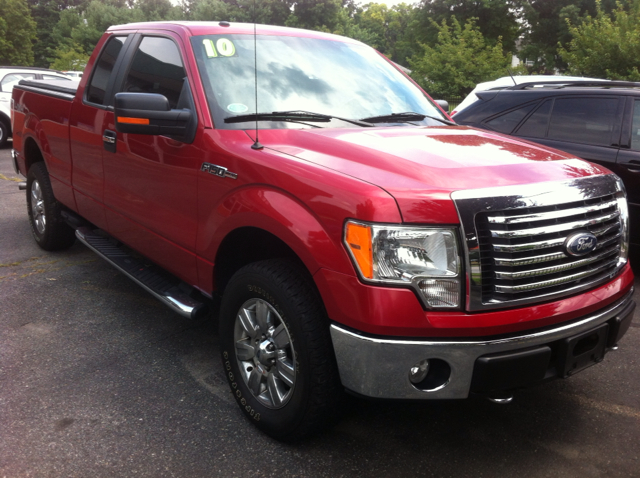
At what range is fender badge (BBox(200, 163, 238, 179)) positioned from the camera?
2.86 metres

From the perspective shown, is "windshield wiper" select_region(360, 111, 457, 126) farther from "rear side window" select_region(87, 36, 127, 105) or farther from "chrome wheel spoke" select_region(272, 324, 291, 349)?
"rear side window" select_region(87, 36, 127, 105)

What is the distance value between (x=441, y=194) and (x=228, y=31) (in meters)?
1.92

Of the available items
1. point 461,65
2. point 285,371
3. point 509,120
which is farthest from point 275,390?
point 461,65

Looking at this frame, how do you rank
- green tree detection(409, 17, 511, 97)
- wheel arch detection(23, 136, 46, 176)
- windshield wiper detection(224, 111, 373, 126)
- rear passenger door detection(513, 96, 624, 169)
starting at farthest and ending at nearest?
green tree detection(409, 17, 511, 97) < wheel arch detection(23, 136, 46, 176) < rear passenger door detection(513, 96, 624, 169) < windshield wiper detection(224, 111, 373, 126)

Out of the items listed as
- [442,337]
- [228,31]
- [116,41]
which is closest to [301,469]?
[442,337]

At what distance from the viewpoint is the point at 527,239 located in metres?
2.29

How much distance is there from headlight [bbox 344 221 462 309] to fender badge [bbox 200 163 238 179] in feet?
2.94

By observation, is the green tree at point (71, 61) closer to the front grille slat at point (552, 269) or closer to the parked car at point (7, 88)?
the parked car at point (7, 88)

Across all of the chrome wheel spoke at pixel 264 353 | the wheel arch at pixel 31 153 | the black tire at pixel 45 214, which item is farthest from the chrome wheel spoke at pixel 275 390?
the wheel arch at pixel 31 153

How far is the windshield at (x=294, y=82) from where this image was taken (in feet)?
10.5

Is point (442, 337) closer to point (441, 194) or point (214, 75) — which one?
point (441, 194)

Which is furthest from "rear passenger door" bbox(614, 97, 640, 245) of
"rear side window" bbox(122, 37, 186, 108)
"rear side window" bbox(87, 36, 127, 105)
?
"rear side window" bbox(87, 36, 127, 105)

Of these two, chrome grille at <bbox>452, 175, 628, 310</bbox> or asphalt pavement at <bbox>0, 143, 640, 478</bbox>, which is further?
asphalt pavement at <bbox>0, 143, 640, 478</bbox>

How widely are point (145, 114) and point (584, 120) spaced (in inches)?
174
